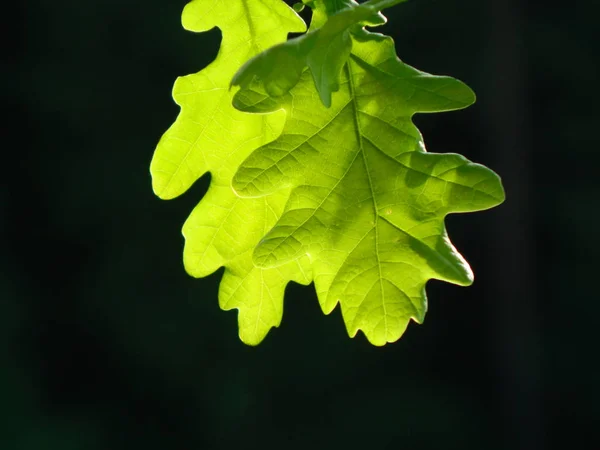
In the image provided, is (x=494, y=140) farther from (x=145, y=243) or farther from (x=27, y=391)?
(x=27, y=391)


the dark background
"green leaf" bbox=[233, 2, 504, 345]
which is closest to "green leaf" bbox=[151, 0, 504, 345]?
"green leaf" bbox=[233, 2, 504, 345]

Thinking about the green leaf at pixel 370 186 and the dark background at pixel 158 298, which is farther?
the dark background at pixel 158 298

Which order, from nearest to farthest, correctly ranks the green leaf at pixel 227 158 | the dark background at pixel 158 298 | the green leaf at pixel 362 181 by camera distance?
1. the green leaf at pixel 362 181
2. the green leaf at pixel 227 158
3. the dark background at pixel 158 298

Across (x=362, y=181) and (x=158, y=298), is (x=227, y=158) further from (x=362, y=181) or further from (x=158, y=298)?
(x=158, y=298)

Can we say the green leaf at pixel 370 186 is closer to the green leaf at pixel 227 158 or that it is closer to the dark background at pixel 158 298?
the green leaf at pixel 227 158

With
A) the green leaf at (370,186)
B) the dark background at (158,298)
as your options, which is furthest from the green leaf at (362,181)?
the dark background at (158,298)

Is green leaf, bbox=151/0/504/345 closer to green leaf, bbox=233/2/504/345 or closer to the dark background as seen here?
green leaf, bbox=233/2/504/345

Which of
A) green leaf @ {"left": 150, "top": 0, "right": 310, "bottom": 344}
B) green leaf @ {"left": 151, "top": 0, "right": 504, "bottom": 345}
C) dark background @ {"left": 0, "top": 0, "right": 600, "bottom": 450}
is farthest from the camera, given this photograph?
dark background @ {"left": 0, "top": 0, "right": 600, "bottom": 450}
